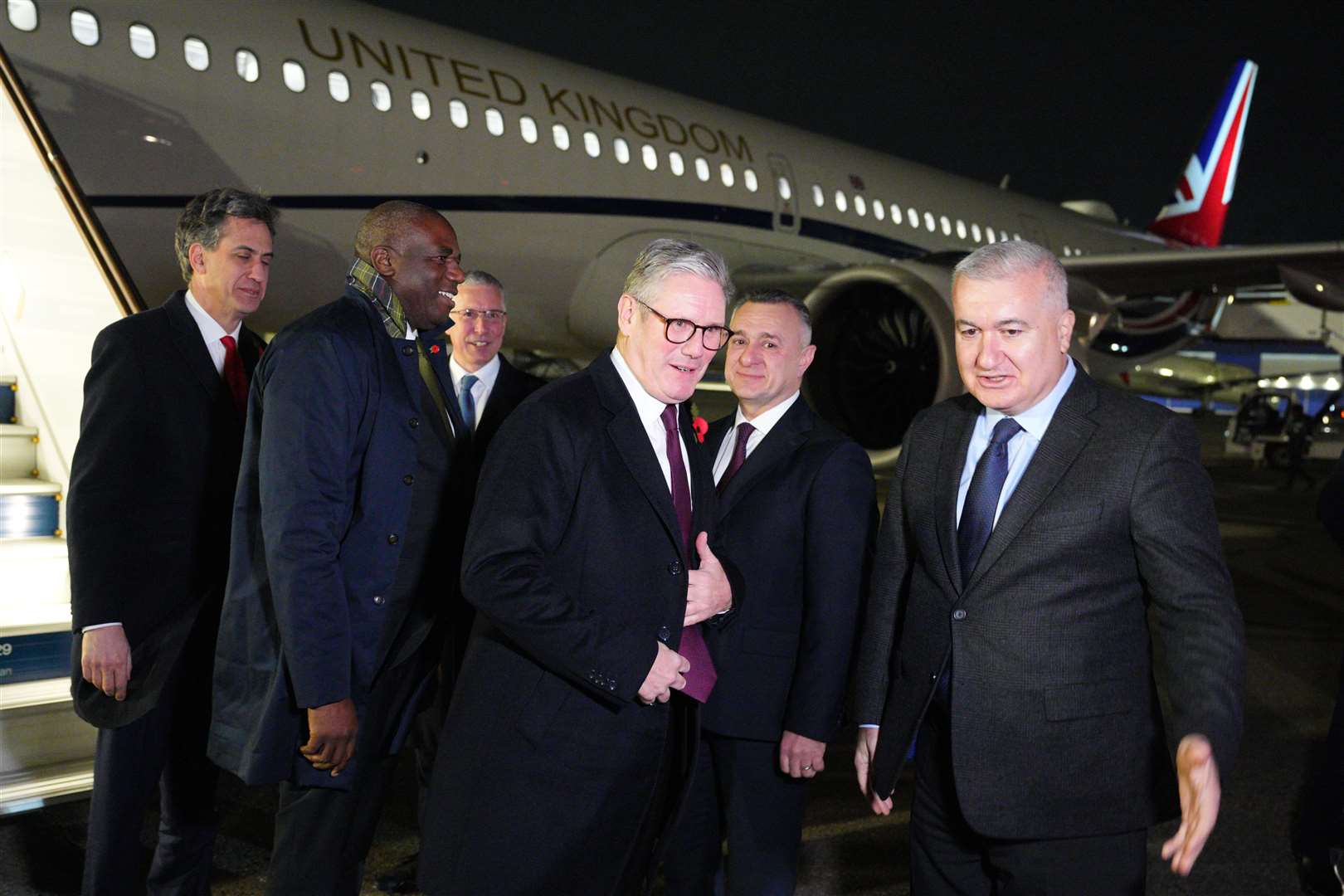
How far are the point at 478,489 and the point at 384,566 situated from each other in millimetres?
504

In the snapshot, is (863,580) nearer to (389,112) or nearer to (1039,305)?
(1039,305)

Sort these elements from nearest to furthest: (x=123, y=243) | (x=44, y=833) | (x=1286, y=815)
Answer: (x=44, y=833)
(x=1286, y=815)
(x=123, y=243)

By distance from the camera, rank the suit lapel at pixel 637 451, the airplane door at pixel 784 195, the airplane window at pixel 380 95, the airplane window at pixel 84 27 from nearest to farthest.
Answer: the suit lapel at pixel 637 451, the airplane window at pixel 84 27, the airplane window at pixel 380 95, the airplane door at pixel 784 195

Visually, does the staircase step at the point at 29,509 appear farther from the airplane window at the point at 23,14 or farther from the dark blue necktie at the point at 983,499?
the airplane window at the point at 23,14

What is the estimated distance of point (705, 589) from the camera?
1854 millimetres

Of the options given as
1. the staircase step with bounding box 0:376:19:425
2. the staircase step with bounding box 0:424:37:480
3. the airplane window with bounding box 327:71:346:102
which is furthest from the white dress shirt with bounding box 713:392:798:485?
the airplane window with bounding box 327:71:346:102

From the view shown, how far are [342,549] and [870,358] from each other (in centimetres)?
647

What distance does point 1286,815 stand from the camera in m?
3.59

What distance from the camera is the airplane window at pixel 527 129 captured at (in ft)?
27.1

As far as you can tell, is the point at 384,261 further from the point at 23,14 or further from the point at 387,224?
the point at 23,14

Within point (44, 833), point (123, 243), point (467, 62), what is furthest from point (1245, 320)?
point (44, 833)

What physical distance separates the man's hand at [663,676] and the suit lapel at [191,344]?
1.40m

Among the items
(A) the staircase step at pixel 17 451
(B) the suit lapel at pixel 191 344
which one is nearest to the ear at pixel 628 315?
(B) the suit lapel at pixel 191 344

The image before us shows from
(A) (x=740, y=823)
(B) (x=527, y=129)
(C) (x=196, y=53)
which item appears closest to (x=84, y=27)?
(C) (x=196, y=53)
